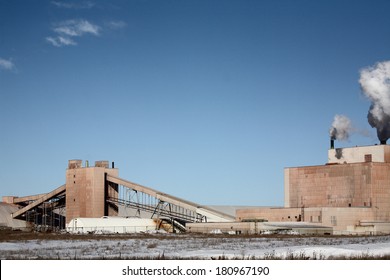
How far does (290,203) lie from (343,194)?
10.3 metres

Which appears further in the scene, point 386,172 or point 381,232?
point 386,172

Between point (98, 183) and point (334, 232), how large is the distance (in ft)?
134

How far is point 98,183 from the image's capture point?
4080 inches

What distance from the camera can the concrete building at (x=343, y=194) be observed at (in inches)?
3418

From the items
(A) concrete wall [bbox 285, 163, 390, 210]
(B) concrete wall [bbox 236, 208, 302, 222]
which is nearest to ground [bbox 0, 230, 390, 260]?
(A) concrete wall [bbox 285, 163, 390, 210]

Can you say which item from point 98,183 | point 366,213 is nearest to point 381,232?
point 366,213

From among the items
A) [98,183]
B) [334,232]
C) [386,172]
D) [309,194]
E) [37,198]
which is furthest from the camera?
[37,198]

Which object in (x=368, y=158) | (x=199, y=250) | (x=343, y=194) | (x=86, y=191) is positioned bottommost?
(x=199, y=250)

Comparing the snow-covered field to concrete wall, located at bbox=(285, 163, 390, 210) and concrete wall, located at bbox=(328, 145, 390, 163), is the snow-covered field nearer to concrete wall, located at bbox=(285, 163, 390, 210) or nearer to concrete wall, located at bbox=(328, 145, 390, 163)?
concrete wall, located at bbox=(285, 163, 390, 210)

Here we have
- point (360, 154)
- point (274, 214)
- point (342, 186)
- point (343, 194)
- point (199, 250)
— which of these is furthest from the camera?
point (360, 154)

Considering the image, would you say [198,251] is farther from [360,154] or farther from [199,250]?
[360,154]

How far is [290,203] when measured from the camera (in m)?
100

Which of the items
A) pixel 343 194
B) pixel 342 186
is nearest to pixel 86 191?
pixel 342 186
